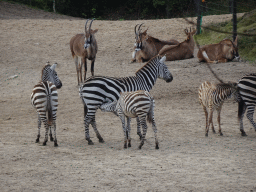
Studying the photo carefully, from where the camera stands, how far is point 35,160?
6.38 meters

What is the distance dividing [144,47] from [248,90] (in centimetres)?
849

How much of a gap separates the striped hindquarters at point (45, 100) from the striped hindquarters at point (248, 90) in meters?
4.15

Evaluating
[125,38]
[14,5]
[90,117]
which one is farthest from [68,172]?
[14,5]

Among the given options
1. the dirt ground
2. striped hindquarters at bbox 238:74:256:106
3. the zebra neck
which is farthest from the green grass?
the zebra neck

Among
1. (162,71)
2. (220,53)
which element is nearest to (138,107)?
(162,71)

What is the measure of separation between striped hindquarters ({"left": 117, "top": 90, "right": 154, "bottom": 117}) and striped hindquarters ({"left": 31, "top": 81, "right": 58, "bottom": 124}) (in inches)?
57.6

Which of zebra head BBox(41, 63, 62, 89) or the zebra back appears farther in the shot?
zebra head BBox(41, 63, 62, 89)

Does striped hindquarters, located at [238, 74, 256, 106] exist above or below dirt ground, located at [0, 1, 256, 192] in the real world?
above

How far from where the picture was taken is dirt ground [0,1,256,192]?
5402 mm

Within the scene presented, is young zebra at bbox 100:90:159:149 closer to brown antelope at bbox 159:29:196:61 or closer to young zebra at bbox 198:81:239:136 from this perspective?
young zebra at bbox 198:81:239:136

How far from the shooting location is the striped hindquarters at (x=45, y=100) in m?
7.30

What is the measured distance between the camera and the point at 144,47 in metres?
15.9

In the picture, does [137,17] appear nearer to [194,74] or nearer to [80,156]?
[194,74]

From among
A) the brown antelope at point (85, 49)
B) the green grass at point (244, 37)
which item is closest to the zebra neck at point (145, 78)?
the brown antelope at point (85, 49)
